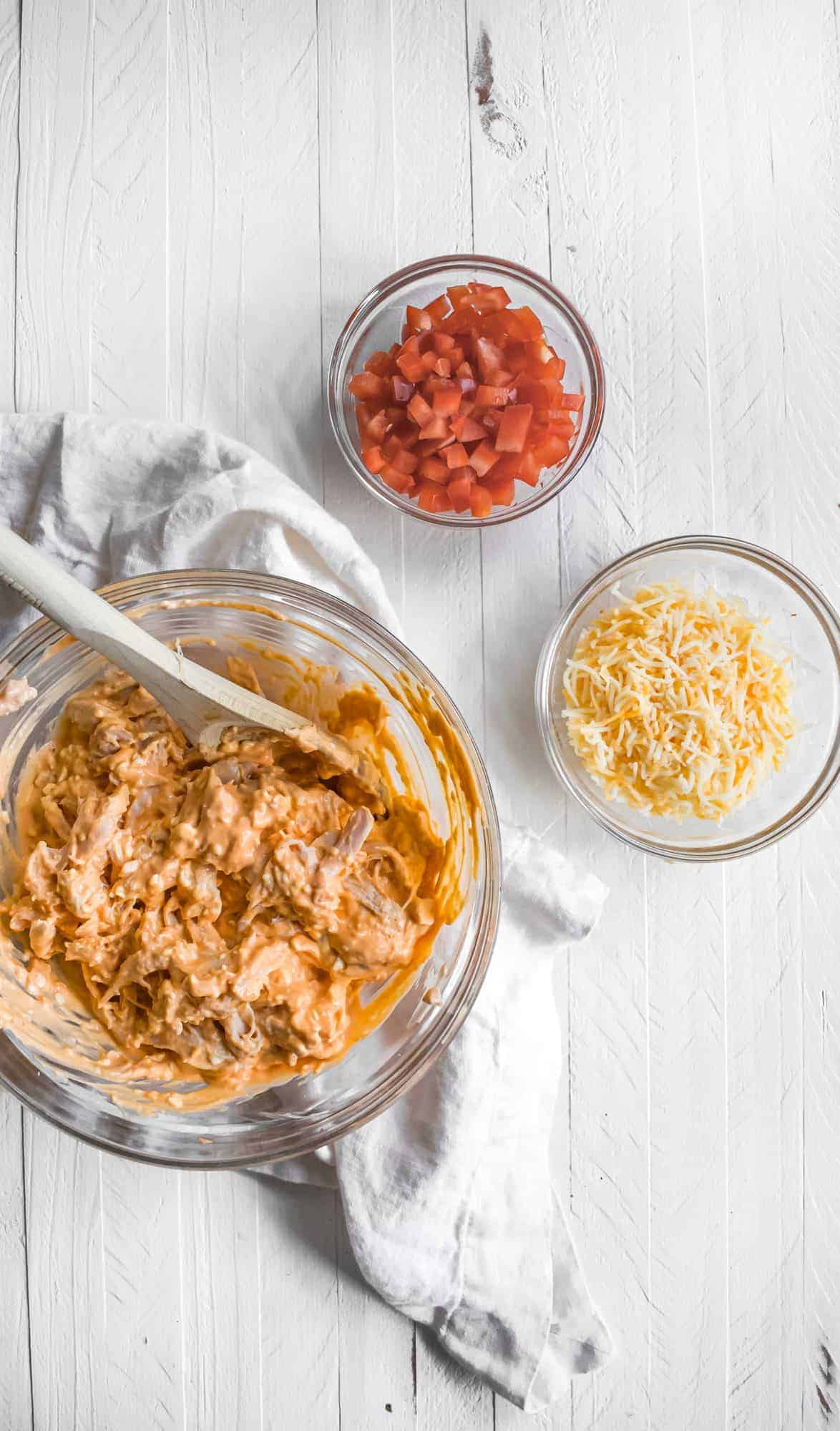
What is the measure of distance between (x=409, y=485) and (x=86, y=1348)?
4.87 ft

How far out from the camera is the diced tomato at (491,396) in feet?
5.53

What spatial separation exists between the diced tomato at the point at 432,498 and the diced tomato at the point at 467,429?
82mm

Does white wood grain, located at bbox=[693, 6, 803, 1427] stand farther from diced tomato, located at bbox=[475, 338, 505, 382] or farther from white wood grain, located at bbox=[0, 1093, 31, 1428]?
white wood grain, located at bbox=[0, 1093, 31, 1428]

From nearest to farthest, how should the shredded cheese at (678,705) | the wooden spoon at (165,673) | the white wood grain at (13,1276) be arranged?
the wooden spoon at (165,673) → the shredded cheese at (678,705) → the white wood grain at (13,1276)

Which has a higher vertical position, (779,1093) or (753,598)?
(753,598)

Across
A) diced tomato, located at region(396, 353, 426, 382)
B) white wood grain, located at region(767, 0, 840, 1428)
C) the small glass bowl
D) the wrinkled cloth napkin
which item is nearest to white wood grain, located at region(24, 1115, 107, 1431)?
the wrinkled cloth napkin

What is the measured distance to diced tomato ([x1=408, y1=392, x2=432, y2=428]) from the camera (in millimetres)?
1678

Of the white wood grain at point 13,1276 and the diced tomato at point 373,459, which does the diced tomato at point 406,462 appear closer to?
the diced tomato at point 373,459

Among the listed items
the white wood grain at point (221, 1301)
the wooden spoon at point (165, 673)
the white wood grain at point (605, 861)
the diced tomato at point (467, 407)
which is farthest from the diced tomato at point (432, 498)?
the white wood grain at point (221, 1301)

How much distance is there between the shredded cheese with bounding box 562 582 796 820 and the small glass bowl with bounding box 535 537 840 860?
0.04m

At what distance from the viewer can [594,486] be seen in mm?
1829

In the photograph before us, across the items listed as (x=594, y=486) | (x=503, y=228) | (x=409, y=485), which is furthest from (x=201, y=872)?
(x=503, y=228)

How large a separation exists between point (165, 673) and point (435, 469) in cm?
57

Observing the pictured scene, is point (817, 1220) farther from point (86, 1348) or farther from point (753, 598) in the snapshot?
point (86, 1348)
